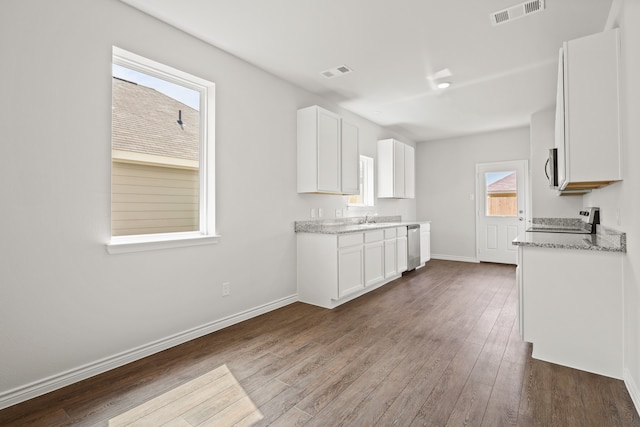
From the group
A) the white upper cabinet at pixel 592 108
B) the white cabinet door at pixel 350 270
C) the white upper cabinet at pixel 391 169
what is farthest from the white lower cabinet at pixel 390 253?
the white upper cabinet at pixel 592 108

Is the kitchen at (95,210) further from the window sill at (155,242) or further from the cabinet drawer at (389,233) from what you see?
the cabinet drawer at (389,233)

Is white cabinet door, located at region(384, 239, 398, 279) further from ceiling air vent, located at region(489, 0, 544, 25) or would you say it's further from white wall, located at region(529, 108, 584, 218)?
ceiling air vent, located at region(489, 0, 544, 25)

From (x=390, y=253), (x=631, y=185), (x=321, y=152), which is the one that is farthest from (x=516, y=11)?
(x=390, y=253)

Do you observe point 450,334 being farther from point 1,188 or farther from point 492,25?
point 1,188

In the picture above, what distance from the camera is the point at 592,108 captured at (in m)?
2.18

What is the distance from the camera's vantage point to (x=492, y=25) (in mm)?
2768

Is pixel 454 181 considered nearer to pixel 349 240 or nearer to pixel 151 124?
pixel 349 240

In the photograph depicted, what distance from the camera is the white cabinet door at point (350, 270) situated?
3.76 metres

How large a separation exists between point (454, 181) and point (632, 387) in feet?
18.4

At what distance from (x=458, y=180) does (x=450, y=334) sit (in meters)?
4.87

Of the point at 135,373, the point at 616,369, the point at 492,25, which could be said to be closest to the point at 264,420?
the point at 135,373

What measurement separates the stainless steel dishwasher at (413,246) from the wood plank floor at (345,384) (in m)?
2.32

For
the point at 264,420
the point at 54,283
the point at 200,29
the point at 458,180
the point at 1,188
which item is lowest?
the point at 264,420

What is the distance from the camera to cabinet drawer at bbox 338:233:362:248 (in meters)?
3.76
